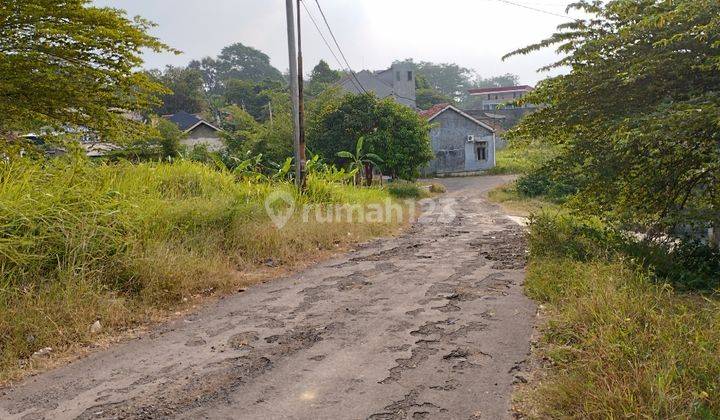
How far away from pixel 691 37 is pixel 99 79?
807cm

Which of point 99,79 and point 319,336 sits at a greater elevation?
point 99,79

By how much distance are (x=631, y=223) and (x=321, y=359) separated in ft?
20.0

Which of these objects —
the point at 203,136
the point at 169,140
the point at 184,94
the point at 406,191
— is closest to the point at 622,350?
the point at 406,191

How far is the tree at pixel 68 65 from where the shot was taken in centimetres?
679

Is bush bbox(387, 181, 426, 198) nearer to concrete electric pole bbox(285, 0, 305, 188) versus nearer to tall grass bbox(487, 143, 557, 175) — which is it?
tall grass bbox(487, 143, 557, 175)

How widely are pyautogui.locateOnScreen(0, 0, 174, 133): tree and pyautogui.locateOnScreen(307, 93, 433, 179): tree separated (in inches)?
575

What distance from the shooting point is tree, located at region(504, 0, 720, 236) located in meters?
5.92

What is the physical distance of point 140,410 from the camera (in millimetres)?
3369

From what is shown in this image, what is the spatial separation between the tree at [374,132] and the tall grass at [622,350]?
17043 millimetres

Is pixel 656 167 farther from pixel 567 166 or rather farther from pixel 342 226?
pixel 342 226

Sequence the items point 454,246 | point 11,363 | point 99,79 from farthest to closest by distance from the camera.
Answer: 1. point 454,246
2. point 99,79
3. point 11,363

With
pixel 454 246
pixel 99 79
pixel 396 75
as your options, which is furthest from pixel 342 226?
pixel 396 75

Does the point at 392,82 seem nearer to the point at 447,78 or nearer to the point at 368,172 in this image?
the point at 368,172

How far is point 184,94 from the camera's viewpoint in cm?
4847
